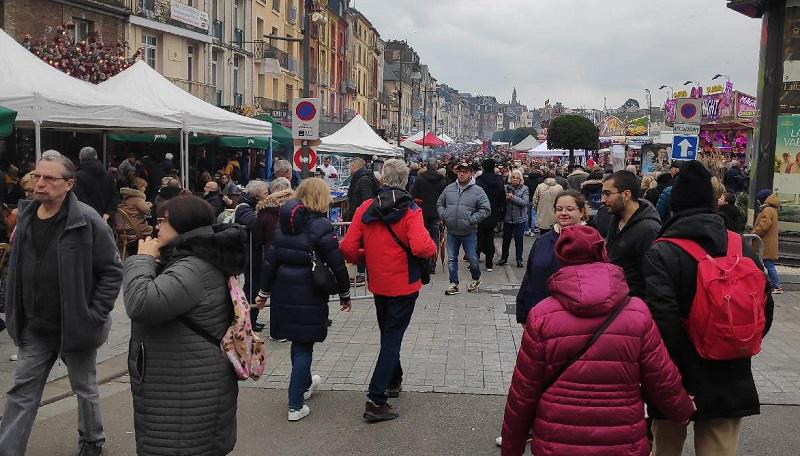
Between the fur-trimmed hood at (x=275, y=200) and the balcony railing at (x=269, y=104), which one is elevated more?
the balcony railing at (x=269, y=104)

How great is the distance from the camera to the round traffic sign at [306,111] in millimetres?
11555

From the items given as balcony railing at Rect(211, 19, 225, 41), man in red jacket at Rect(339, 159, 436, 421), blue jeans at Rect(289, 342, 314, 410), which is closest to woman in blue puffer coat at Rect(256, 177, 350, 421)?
blue jeans at Rect(289, 342, 314, 410)

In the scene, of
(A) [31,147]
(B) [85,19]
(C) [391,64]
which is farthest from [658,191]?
(C) [391,64]

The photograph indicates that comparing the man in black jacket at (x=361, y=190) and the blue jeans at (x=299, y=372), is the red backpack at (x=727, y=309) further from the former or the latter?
the man in black jacket at (x=361, y=190)

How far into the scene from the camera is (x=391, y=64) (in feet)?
307

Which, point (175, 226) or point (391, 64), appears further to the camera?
point (391, 64)

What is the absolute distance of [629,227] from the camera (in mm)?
4633

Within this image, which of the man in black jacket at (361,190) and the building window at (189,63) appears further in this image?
the building window at (189,63)

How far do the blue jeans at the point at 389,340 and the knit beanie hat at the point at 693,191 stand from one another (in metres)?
2.19

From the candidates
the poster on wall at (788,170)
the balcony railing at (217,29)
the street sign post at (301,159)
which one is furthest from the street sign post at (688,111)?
the balcony railing at (217,29)

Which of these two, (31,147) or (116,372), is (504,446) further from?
(31,147)

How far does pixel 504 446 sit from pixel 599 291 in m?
0.73

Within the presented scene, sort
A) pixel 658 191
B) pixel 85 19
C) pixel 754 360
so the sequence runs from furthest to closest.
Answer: pixel 85 19 → pixel 658 191 → pixel 754 360

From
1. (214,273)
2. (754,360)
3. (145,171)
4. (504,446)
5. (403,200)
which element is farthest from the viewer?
(145,171)
